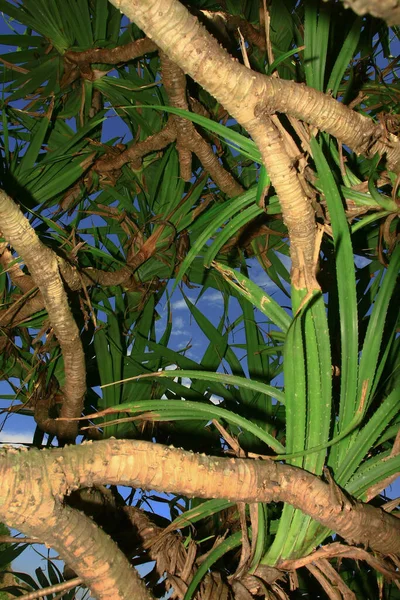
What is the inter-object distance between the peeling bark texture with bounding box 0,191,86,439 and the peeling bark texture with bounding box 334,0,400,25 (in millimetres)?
527

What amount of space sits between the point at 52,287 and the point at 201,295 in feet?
1.80

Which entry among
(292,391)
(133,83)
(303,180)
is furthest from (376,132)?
(133,83)

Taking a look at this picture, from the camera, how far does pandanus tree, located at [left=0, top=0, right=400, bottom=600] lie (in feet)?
1.39

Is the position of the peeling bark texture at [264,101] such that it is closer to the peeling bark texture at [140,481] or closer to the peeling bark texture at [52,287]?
the peeling bark texture at [140,481]

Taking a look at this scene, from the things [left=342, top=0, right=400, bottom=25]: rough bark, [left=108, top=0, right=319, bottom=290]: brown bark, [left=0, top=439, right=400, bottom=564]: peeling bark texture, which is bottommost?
[left=0, top=439, right=400, bottom=564]: peeling bark texture

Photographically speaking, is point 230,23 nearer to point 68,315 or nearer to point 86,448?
point 68,315

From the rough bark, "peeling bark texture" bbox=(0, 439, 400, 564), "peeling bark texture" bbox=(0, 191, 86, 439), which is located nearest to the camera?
the rough bark

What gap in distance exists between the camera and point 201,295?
1.22 meters

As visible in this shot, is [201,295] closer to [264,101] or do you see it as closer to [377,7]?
[264,101]

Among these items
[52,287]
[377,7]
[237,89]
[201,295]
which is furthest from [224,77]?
[201,295]

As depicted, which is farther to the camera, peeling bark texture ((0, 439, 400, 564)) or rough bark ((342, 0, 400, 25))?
peeling bark texture ((0, 439, 400, 564))

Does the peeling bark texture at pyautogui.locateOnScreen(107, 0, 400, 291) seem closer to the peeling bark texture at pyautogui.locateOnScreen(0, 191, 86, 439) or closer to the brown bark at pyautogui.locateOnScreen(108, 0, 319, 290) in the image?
the brown bark at pyautogui.locateOnScreen(108, 0, 319, 290)

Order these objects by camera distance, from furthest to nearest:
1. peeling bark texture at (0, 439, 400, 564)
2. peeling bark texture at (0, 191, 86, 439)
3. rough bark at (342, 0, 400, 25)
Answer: peeling bark texture at (0, 191, 86, 439) → peeling bark texture at (0, 439, 400, 564) → rough bark at (342, 0, 400, 25)

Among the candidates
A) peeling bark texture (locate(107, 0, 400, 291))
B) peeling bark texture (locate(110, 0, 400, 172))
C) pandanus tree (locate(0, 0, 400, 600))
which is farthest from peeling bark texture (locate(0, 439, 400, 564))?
peeling bark texture (locate(110, 0, 400, 172))
